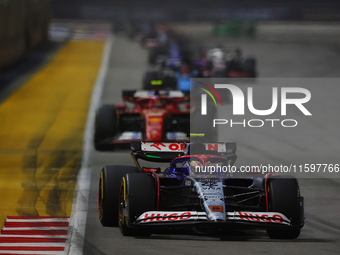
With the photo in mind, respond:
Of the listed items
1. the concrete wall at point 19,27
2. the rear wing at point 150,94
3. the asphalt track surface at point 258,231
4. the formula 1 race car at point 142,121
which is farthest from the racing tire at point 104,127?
the concrete wall at point 19,27

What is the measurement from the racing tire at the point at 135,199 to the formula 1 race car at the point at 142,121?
599 cm

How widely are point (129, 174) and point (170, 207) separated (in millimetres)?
601

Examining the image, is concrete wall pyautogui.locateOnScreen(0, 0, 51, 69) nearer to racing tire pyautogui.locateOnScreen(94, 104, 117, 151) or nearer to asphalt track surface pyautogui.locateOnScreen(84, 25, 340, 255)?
asphalt track surface pyautogui.locateOnScreen(84, 25, 340, 255)

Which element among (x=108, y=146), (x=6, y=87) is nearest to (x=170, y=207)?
(x=108, y=146)

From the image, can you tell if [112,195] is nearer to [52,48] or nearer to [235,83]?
[235,83]

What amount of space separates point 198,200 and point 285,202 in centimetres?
98

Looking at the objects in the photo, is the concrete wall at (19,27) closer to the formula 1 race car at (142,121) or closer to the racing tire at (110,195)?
the formula 1 race car at (142,121)

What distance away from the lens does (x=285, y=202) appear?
26.6ft

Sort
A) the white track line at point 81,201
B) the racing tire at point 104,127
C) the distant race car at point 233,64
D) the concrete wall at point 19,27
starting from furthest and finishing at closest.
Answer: the concrete wall at point 19,27, the distant race car at point 233,64, the racing tire at point 104,127, the white track line at point 81,201

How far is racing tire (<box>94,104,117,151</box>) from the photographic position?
14.6 metres

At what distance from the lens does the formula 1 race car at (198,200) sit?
7738mm

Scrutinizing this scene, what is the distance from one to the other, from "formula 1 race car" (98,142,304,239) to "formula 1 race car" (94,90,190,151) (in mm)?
5185

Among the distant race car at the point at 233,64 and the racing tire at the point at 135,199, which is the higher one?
the racing tire at the point at 135,199

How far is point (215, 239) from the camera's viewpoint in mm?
8164
